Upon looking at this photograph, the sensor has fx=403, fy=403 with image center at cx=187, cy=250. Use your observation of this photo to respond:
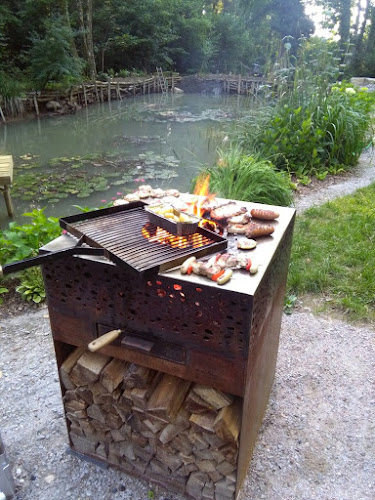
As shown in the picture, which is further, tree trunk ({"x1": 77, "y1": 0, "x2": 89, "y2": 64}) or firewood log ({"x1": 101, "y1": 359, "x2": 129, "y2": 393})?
tree trunk ({"x1": 77, "y1": 0, "x2": 89, "y2": 64})

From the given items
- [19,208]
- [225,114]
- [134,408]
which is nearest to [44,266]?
[134,408]

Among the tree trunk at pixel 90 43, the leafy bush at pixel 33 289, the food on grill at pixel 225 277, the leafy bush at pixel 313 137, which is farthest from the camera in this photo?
the tree trunk at pixel 90 43

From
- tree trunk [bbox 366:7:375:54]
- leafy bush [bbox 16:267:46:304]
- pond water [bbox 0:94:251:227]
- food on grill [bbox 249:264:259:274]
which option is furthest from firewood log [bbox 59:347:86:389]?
tree trunk [bbox 366:7:375:54]

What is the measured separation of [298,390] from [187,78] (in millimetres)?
25165

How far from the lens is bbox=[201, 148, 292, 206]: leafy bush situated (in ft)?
14.6

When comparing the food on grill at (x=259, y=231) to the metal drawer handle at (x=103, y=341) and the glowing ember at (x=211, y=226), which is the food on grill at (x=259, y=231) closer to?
the glowing ember at (x=211, y=226)

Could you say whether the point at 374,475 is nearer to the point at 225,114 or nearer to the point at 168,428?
the point at 168,428

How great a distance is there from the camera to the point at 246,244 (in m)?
1.59

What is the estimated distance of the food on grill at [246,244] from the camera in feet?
5.18

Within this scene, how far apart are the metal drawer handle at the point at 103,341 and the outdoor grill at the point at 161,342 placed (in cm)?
7

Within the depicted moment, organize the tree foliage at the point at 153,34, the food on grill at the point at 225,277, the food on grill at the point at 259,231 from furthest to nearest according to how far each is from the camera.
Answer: the tree foliage at the point at 153,34 → the food on grill at the point at 259,231 → the food on grill at the point at 225,277

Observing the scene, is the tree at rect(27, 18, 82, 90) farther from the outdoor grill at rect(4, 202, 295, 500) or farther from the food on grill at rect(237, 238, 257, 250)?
the food on grill at rect(237, 238, 257, 250)

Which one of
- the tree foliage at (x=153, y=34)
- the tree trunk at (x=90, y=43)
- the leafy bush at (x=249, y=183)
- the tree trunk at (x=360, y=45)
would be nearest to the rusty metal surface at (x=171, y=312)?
the leafy bush at (x=249, y=183)

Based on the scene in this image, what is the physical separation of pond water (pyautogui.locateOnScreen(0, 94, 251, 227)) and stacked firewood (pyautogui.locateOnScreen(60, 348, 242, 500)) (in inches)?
169
